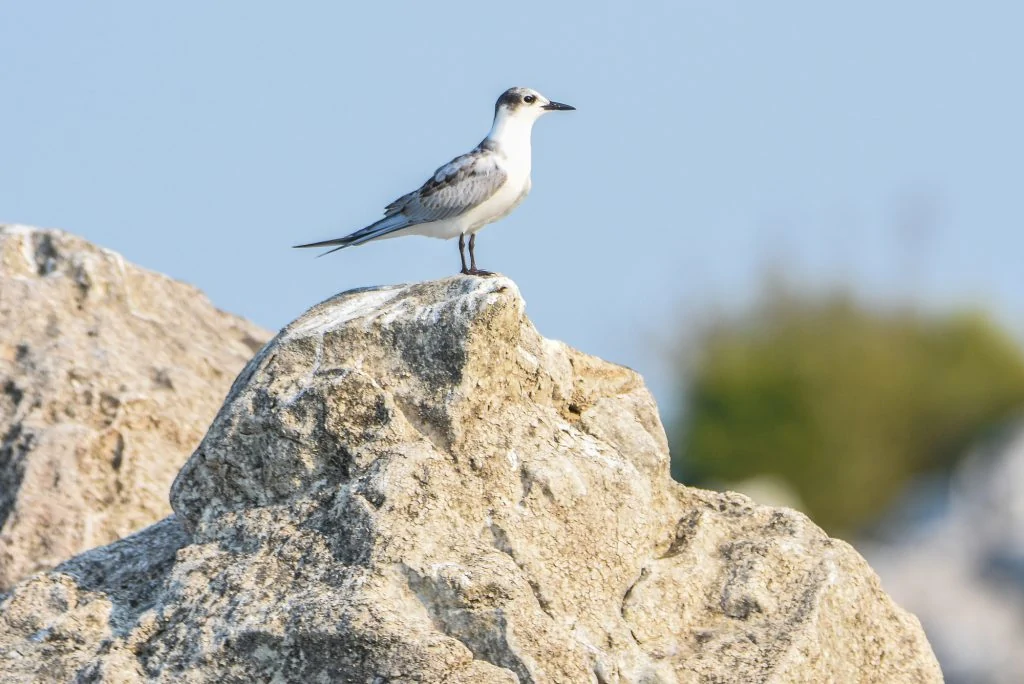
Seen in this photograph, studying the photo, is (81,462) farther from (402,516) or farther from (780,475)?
(780,475)

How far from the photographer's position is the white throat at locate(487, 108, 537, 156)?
10.4 meters

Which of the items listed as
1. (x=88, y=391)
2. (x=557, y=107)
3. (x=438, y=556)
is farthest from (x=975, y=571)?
(x=438, y=556)

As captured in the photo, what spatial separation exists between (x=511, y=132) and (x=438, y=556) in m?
4.79

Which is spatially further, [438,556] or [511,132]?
[511,132]

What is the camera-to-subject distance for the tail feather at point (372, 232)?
10.0 m

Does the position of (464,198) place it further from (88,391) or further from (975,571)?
(975,571)

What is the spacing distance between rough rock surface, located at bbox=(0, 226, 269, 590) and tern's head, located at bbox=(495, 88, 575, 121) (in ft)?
7.65

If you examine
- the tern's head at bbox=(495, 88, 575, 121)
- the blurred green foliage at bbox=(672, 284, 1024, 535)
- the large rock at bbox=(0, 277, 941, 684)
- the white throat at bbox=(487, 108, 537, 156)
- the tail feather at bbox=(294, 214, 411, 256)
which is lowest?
the large rock at bbox=(0, 277, 941, 684)

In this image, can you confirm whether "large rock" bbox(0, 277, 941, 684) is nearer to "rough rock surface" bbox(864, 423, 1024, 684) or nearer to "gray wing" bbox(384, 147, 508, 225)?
"gray wing" bbox(384, 147, 508, 225)

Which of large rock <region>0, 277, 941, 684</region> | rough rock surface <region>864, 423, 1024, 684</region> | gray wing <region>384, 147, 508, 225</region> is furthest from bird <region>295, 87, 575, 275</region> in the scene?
rough rock surface <region>864, 423, 1024, 684</region>

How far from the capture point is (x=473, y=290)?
696 centimetres

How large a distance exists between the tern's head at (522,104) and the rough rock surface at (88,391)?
91.8 inches

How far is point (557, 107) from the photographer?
11266 mm

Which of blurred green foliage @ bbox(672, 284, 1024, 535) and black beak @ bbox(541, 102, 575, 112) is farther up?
blurred green foliage @ bbox(672, 284, 1024, 535)
